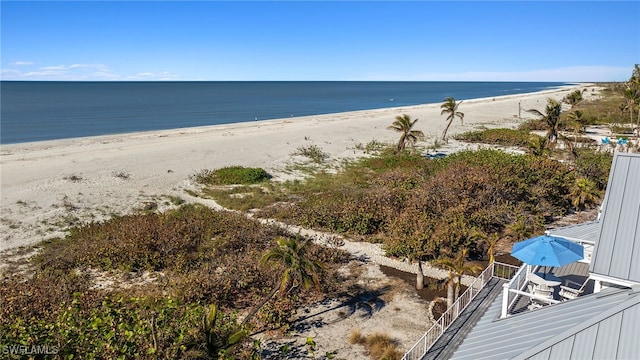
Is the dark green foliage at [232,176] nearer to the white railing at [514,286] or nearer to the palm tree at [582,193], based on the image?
the palm tree at [582,193]

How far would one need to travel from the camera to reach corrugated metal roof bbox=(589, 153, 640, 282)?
352 inches

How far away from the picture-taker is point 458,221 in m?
21.2

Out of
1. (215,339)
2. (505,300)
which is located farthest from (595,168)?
(215,339)

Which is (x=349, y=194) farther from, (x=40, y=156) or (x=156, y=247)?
(x=40, y=156)

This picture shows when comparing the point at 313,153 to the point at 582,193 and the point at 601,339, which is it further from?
the point at 601,339

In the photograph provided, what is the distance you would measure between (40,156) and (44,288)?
3075cm

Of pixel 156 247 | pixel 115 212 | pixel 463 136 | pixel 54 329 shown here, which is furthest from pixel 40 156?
pixel 463 136

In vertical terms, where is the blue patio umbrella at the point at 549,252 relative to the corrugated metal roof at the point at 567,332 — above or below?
above

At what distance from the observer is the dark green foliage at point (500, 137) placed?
4662 centimetres

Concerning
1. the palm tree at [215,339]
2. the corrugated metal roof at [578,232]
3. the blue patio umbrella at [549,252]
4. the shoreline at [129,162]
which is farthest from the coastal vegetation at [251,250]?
the blue patio umbrella at [549,252]

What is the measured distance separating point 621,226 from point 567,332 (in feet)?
10.7

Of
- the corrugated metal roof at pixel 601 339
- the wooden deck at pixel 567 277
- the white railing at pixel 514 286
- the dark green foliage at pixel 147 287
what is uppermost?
the corrugated metal roof at pixel 601 339

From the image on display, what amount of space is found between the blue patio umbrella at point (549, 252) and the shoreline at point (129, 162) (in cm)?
2238

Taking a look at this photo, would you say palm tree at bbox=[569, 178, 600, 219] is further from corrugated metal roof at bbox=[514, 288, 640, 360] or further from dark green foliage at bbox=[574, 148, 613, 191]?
corrugated metal roof at bbox=[514, 288, 640, 360]
